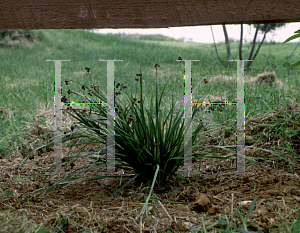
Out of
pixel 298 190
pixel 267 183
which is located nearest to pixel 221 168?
pixel 267 183

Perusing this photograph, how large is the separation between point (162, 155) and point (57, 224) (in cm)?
69

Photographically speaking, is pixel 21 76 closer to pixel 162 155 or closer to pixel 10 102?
pixel 10 102

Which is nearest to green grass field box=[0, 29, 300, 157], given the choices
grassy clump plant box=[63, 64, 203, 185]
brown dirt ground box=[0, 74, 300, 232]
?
grassy clump plant box=[63, 64, 203, 185]

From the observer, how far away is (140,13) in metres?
1.50

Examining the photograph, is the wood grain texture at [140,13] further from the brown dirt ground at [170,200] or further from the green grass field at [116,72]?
the brown dirt ground at [170,200]

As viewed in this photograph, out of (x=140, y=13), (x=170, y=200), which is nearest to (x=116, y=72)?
(x=140, y=13)

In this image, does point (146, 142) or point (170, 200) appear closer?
point (170, 200)

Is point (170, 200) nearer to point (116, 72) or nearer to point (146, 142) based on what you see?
point (146, 142)

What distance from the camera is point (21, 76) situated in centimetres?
555

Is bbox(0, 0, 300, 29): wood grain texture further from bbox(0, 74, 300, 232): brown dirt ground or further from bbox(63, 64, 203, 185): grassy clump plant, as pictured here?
bbox(0, 74, 300, 232): brown dirt ground

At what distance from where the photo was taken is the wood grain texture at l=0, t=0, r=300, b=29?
146 centimetres

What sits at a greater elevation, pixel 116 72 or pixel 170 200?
pixel 116 72

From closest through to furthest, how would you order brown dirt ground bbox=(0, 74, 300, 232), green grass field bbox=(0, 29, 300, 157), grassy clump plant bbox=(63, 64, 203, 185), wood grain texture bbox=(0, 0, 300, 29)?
brown dirt ground bbox=(0, 74, 300, 232) < wood grain texture bbox=(0, 0, 300, 29) < grassy clump plant bbox=(63, 64, 203, 185) < green grass field bbox=(0, 29, 300, 157)

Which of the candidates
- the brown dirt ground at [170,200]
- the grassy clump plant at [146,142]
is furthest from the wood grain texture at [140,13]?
the brown dirt ground at [170,200]
